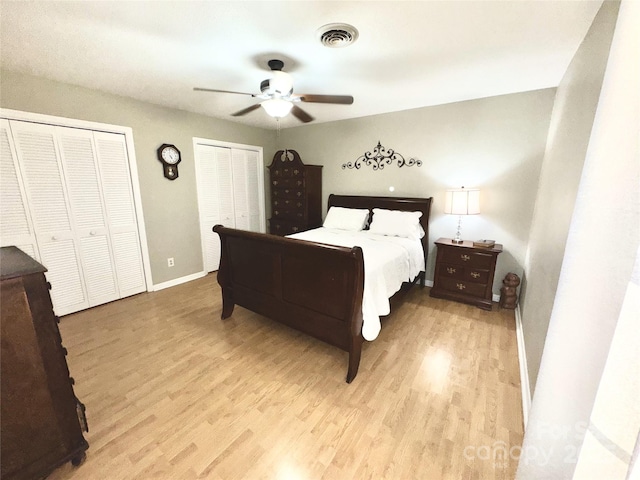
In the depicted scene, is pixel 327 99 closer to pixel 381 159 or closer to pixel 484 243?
pixel 381 159

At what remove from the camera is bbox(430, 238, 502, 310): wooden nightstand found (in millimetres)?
2775

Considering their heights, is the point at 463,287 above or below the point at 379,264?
below

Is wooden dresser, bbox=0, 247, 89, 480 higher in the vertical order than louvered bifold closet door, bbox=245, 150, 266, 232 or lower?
lower

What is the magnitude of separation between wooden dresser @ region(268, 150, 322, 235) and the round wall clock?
4.73 feet

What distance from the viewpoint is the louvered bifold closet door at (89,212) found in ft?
8.57

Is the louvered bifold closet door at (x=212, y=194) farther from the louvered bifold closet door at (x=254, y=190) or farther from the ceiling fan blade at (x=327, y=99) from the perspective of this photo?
the ceiling fan blade at (x=327, y=99)

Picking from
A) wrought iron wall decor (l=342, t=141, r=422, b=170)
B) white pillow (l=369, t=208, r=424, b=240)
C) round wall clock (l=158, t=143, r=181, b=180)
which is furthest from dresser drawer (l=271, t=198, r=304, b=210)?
round wall clock (l=158, t=143, r=181, b=180)

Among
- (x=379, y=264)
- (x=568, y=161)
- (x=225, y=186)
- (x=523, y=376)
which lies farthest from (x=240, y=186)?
(x=523, y=376)

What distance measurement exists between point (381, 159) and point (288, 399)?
121 inches

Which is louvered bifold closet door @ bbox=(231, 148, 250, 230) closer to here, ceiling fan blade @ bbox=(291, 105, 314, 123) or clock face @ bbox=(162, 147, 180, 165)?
clock face @ bbox=(162, 147, 180, 165)

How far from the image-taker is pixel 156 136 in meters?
3.20

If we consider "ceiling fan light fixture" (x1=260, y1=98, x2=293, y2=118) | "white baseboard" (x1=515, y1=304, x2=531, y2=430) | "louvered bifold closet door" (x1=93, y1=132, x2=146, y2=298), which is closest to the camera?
"white baseboard" (x1=515, y1=304, x2=531, y2=430)

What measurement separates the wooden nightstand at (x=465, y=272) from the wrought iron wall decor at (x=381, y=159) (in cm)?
110

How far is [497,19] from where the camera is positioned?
1.49 meters
